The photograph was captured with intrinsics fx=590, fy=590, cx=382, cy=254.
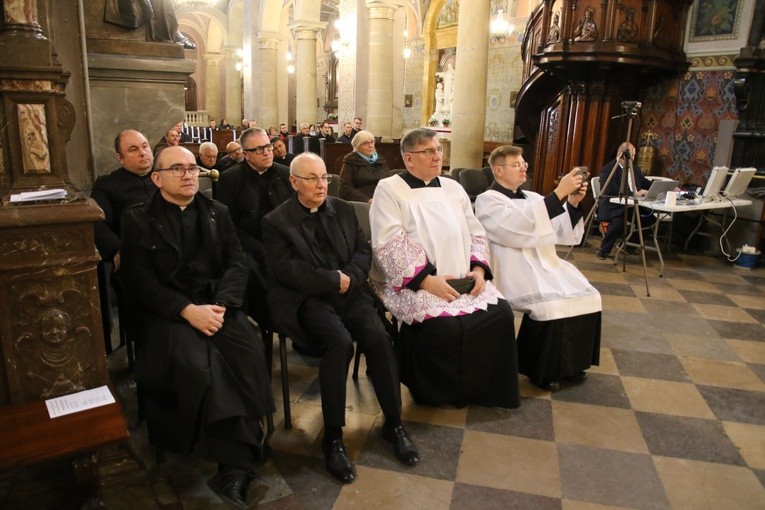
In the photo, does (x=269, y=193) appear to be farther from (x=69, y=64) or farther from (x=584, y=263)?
(x=584, y=263)

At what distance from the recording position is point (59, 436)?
206cm

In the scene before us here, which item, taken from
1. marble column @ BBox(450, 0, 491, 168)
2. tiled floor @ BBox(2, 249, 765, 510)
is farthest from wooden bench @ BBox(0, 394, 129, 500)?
marble column @ BBox(450, 0, 491, 168)

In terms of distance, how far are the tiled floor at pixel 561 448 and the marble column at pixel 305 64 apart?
12.2m

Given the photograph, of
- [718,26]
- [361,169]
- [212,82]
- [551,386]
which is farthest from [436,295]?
[212,82]

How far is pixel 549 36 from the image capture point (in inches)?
321

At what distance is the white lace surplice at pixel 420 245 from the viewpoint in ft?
10.5

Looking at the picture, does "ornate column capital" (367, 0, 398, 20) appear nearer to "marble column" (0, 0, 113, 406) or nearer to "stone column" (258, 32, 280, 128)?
"stone column" (258, 32, 280, 128)

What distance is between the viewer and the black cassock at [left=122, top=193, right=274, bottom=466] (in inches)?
95.6

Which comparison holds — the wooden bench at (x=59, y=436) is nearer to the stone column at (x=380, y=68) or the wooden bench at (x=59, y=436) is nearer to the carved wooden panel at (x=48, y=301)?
the carved wooden panel at (x=48, y=301)

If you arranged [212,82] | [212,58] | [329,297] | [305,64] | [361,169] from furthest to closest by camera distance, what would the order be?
[212,58] → [212,82] → [305,64] → [361,169] → [329,297]

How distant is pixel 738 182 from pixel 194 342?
6753 mm

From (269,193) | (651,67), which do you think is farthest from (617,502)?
(651,67)

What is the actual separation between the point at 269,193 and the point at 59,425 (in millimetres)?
2161

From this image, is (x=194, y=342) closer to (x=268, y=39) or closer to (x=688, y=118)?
(x=688, y=118)
